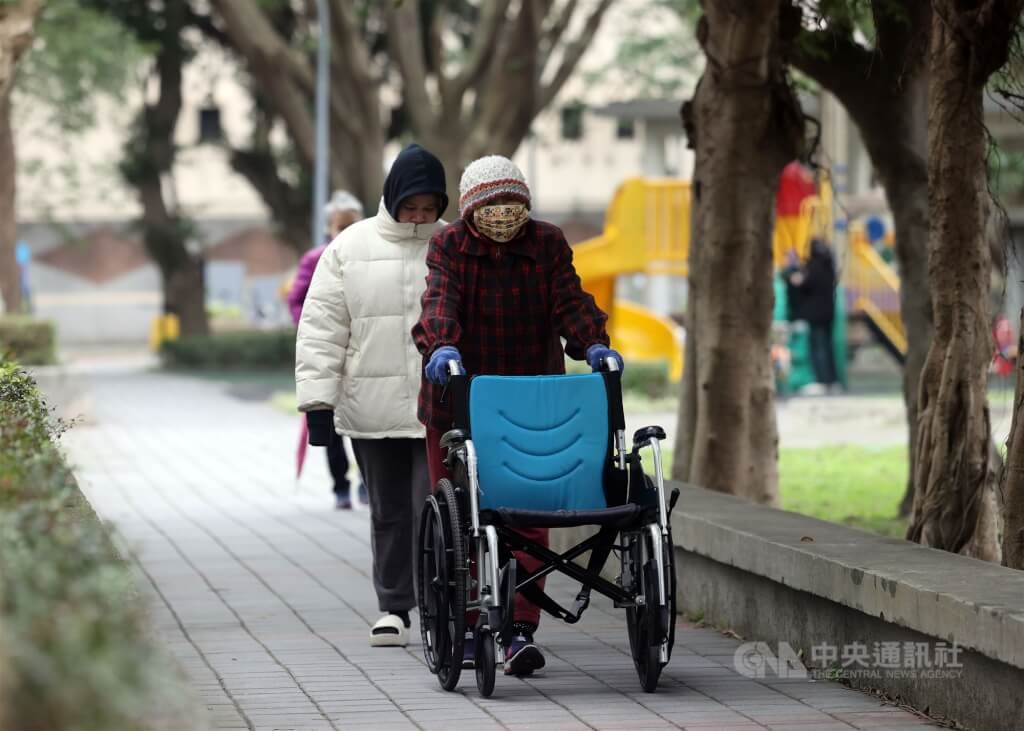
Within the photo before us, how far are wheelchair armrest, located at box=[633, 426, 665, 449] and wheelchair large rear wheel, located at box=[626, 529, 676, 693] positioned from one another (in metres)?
0.30

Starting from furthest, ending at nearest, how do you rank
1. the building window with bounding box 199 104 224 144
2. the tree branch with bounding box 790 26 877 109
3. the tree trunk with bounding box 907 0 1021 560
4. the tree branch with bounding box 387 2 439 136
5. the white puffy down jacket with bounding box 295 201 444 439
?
the building window with bounding box 199 104 224 144 → the tree branch with bounding box 387 2 439 136 → the tree branch with bounding box 790 26 877 109 → the tree trunk with bounding box 907 0 1021 560 → the white puffy down jacket with bounding box 295 201 444 439

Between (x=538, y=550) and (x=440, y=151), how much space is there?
17.4 metres

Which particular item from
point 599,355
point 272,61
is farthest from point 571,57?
point 599,355

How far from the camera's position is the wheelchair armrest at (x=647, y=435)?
259 inches

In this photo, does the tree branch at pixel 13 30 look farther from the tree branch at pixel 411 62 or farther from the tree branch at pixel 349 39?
the tree branch at pixel 411 62

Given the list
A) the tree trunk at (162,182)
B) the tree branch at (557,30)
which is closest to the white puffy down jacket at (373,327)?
the tree branch at (557,30)

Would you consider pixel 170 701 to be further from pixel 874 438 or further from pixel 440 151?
pixel 440 151

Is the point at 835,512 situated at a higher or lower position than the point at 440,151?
lower

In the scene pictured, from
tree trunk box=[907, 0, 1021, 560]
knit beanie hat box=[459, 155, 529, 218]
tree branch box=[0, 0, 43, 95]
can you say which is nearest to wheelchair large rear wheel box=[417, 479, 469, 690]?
knit beanie hat box=[459, 155, 529, 218]

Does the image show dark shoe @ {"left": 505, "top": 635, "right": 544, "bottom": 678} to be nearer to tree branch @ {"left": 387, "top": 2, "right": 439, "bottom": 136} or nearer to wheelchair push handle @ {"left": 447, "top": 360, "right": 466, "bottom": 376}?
wheelchair push handle @ {"left": 447, "top": 360, "right": 466, "bottom": 376}

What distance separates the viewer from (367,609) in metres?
8.90

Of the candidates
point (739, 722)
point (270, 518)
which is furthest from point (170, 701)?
point (270, 518)

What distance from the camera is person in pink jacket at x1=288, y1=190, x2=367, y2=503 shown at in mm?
11969

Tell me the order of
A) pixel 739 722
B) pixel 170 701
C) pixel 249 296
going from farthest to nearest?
Answer: pixel 249 296, pixel 739 722, pixel 170 701
